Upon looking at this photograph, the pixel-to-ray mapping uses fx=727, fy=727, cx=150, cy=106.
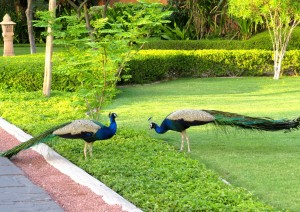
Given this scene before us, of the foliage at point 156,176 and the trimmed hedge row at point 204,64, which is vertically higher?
the foliage at point 156,176

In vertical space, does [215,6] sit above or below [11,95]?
above

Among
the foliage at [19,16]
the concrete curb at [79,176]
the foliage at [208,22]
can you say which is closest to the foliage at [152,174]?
the concrete curb at [79,176]

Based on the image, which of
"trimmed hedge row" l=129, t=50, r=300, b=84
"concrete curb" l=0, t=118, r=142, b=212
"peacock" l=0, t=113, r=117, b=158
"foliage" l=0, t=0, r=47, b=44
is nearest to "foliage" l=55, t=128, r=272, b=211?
"concrete curb" l=0, t=118, r=142, b=212

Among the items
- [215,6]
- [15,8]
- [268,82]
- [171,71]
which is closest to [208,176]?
[268,82]

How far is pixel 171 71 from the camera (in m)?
21.0

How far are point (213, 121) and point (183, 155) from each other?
23.7 inches

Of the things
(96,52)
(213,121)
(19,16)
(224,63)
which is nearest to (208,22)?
(224,63)

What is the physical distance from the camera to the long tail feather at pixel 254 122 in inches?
361

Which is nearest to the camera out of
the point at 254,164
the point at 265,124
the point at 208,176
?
the point at 208,176

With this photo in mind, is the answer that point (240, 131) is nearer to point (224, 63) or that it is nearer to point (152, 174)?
point (152, 174)

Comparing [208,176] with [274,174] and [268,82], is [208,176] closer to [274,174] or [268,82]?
[274,174]

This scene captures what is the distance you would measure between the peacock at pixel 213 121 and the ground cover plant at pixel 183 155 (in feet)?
1.02

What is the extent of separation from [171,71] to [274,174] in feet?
43.3

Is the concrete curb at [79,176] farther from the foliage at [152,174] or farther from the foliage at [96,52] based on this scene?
the foliage at [96,52]
